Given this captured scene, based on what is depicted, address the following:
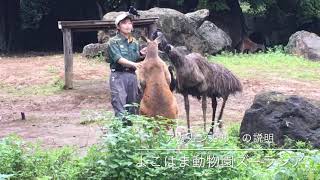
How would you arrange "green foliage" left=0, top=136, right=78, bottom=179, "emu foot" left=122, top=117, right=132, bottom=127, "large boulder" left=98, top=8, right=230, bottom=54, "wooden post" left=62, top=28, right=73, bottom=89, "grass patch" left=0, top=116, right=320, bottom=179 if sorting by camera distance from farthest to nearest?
"large boulder" left=98, top=8, right=230, bottom=54 < "wooden post" left=62, top=28, right=73, bottom=89 < "emu foot" left=122, top=117, right=132, bottom=127 < "green foliage" left=0, top=136, right=78, bottom=179 < "grass patch" left=0, top=116, right=320, bottom=179

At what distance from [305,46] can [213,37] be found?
3.01 metres

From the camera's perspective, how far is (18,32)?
82.3 feet

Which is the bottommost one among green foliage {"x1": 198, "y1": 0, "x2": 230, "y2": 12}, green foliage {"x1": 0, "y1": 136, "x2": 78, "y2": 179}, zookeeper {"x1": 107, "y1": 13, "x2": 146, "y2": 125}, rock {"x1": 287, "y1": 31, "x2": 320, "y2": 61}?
green foliage {"x1": 0, "y1": 136, "x2": 78, "y2": 179}

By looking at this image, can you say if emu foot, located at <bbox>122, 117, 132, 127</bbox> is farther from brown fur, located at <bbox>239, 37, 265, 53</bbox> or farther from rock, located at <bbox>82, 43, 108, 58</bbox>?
brown fur, located at <bbox>239, 37, 265, 53</bbox>

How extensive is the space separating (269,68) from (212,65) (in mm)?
9315

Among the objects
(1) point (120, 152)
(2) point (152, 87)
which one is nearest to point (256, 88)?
(2) point (152, 87)

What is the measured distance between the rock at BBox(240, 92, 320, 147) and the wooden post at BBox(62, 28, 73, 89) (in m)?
6.45

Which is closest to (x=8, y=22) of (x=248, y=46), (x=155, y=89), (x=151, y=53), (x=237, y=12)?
(x=237, y=12)

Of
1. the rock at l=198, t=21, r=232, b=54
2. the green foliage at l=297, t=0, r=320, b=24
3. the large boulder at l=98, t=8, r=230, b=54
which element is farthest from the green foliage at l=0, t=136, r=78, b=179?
the green foliage at l=297, t=0, r=320, b=24

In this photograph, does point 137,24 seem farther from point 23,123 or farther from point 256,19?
point 256,19

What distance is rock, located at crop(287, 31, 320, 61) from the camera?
66.5 ft

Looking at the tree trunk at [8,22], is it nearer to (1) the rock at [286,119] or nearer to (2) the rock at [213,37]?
(2) the rock at [213,37]

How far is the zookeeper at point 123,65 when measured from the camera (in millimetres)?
7129

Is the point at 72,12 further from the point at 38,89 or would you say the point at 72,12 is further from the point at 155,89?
the point at 155,89
